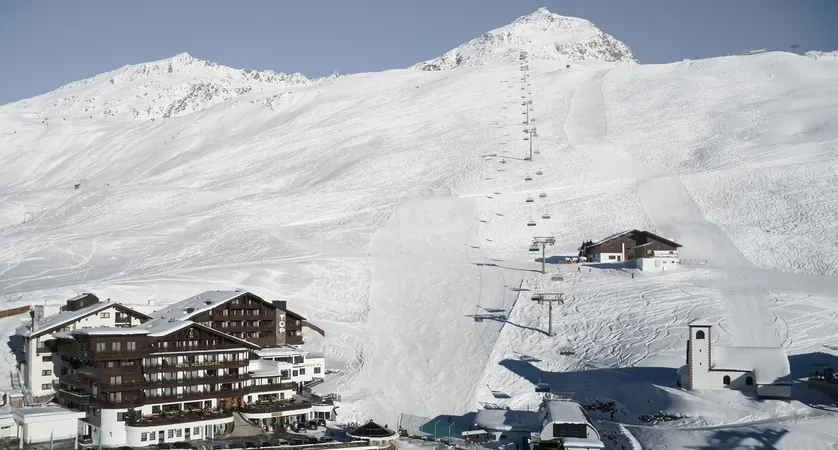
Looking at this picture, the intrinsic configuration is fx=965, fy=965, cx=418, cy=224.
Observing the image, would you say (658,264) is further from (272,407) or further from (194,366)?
(194,366)

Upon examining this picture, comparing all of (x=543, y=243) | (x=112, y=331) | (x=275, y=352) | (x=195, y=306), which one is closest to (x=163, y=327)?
(x=112, y=331)

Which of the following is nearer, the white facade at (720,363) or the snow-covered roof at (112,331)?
the snow-covered roof at (112,331)

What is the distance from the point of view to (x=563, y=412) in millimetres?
38469

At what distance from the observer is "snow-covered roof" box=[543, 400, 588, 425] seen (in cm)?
3731

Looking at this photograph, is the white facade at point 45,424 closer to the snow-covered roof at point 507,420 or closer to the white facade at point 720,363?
the snow-covered roof at point 507,420

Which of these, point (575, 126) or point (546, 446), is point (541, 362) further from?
point (575, 126)

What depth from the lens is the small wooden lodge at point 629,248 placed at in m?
65.8

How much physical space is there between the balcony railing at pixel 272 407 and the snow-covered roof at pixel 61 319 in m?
10.5

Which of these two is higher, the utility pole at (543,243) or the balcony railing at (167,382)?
the utility pole at (543,243)

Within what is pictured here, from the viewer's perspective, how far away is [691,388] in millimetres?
41844

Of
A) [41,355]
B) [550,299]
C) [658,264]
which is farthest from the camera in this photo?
[658,264]

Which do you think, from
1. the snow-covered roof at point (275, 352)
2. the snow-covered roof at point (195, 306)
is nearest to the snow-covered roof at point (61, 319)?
the snow-covered roof at point (195, 306)

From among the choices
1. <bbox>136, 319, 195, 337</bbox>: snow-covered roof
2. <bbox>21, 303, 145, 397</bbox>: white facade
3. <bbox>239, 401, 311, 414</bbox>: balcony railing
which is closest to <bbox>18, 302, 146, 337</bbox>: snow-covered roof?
<bbox>21, 303, 145, 397</bbox>: white facade

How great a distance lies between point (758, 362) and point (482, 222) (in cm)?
4060
